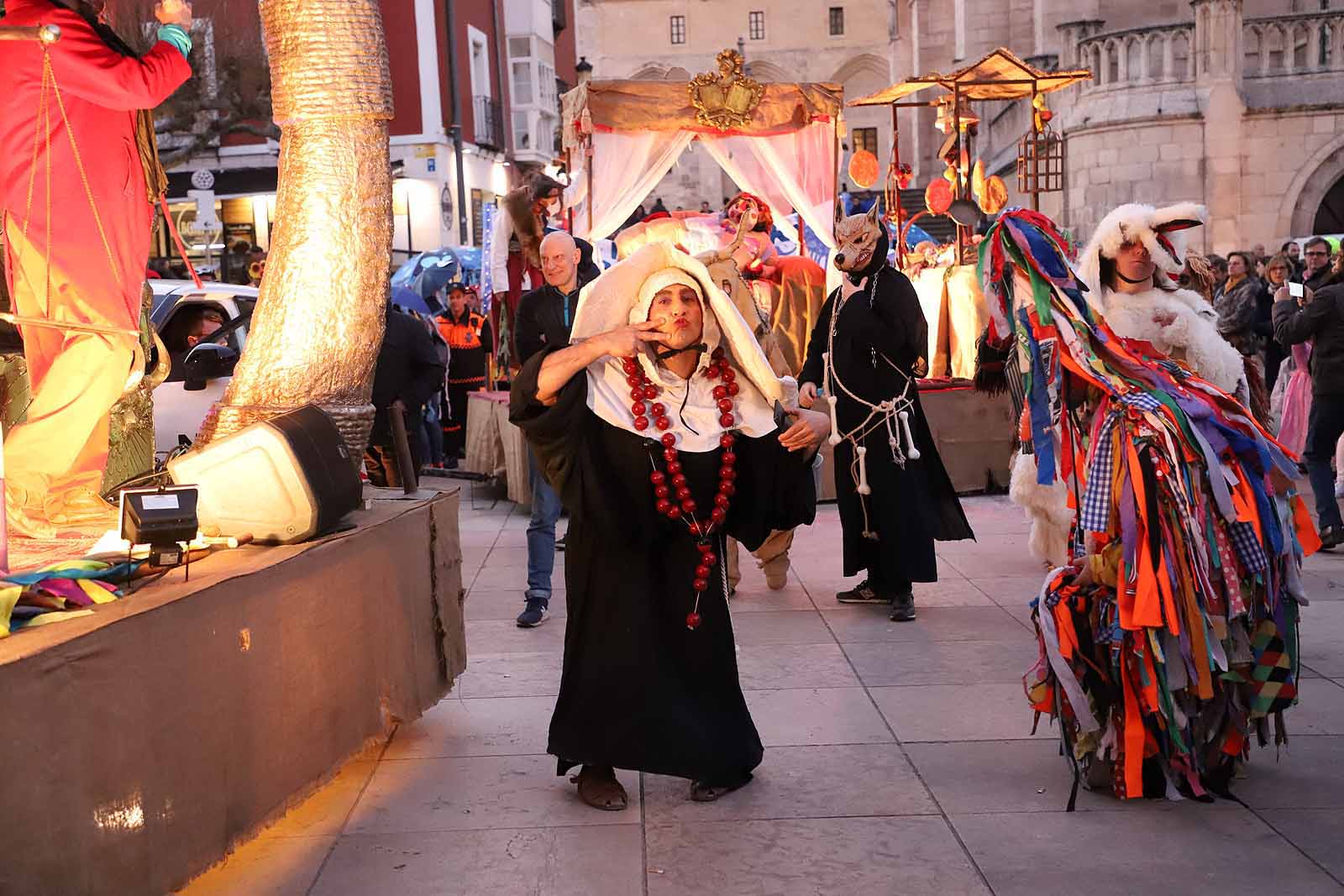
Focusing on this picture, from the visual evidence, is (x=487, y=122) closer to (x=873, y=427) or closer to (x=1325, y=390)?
(x=1325, y=390)

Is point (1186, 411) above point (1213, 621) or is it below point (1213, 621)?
above

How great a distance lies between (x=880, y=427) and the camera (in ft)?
23.9

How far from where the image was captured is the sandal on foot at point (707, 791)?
14.6 ft

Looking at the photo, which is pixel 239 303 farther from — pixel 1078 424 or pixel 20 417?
pixel 1078 424

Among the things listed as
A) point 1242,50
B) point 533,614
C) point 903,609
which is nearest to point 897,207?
point 903,609

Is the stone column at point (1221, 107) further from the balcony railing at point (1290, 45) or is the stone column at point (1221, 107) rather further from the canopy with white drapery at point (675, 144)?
the canopy with white drapery at point (675, 144)

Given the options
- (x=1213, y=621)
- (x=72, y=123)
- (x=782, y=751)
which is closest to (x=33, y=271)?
(x=72, y=123)

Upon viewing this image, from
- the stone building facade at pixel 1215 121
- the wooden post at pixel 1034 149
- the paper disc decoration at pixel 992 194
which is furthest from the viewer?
the stone building facade at pixel 1215 121

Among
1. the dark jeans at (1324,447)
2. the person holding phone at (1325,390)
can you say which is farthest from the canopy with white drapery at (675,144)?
the dark jeans at (1324,447)

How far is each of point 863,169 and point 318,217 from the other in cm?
1321

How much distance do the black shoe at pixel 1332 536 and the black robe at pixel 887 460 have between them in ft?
8.38

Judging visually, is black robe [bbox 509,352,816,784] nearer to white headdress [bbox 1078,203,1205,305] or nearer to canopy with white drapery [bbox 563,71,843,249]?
white headdress [bbox 1078,203,1205,305]

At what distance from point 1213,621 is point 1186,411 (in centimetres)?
61

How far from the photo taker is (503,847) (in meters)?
4.11
